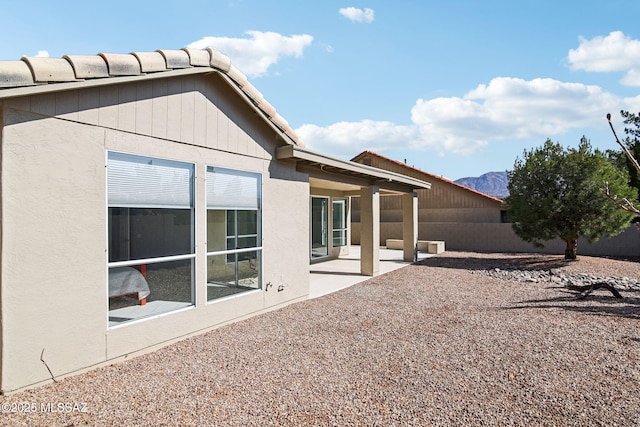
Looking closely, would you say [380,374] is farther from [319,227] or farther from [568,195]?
[568,195]

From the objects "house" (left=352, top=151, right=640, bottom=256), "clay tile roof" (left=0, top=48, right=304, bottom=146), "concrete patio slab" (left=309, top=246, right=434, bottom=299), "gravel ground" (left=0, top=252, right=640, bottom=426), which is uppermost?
"clay tile roof" (left=0, top=48, right=304, bottom=146)

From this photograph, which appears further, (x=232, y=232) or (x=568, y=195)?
(x=568, y=195)

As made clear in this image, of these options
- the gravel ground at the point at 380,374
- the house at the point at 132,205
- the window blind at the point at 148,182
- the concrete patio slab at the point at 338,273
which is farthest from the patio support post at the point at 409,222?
the window blind at the point at 148,182

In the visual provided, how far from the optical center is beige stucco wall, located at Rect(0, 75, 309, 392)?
3.62 m

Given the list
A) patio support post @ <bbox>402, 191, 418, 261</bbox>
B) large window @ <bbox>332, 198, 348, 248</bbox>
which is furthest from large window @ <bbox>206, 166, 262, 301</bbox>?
large window @ <bbox>332, 198, 348, 248</bbox>

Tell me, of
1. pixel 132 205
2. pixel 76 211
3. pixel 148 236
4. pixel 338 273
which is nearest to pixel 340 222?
pixel 338 273

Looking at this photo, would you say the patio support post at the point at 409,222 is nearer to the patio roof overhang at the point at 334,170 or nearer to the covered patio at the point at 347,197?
the covered patio at the point at 347,197

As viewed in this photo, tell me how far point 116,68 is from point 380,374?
4.76 m

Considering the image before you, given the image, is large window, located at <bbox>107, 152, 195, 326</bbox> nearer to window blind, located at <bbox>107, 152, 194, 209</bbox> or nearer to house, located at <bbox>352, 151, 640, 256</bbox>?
window blind, located at <bbox>107, 152, 194, 209</bbox>

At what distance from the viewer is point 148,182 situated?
16.0 feet

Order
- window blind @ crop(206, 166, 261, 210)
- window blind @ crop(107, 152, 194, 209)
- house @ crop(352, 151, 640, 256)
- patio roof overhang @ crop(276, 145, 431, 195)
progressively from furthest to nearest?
house @ crop(352, 151, 640, 256)
patio roof overhang @ crop(276, 145, 431, 195)
window blind @ crop(206, 166, 261, 210)
window blind @ crop(107, 152, 194, 209)

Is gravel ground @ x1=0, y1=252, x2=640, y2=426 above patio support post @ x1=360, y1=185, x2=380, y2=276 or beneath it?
beneath

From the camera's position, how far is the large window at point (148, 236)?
4.57 meters

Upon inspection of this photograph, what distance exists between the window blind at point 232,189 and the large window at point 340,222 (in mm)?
9678
